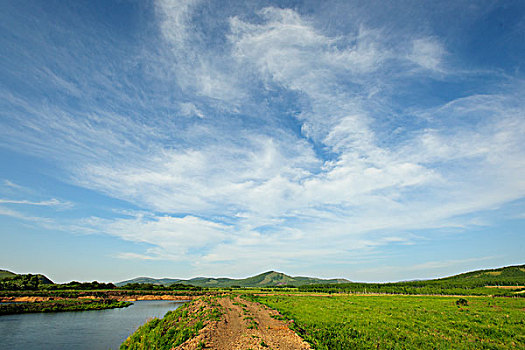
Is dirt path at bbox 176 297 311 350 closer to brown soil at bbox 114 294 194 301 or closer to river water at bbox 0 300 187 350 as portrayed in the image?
river water at bbox 0 300 187 350

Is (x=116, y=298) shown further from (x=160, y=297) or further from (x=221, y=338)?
(x=221, y=338)

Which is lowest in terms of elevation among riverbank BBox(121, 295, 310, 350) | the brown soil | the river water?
the river water

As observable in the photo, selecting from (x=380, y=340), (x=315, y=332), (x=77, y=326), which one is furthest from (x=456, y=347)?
(x=77, y=326)

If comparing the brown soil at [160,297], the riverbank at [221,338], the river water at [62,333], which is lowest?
the river water at [62,333]

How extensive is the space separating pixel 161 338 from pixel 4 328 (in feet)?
116

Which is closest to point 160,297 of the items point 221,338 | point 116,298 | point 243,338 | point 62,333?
point 116,298

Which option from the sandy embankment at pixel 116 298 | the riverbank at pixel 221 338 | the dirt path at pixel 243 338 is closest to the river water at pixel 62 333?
the riverbank at pixel 221 338

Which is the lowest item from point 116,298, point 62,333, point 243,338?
point 62,333

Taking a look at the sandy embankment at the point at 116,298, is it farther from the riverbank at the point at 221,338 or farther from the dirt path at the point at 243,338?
the dirt path at the point at 243,338

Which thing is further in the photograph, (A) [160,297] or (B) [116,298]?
(A) [160,297]

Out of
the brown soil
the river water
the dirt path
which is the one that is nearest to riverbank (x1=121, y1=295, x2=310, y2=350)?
the dirt path

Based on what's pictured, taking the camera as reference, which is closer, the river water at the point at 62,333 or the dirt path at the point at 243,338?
the dirt path at the point at 243,338

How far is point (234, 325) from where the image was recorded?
27688 mm

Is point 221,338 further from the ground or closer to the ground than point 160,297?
closer to the ground
